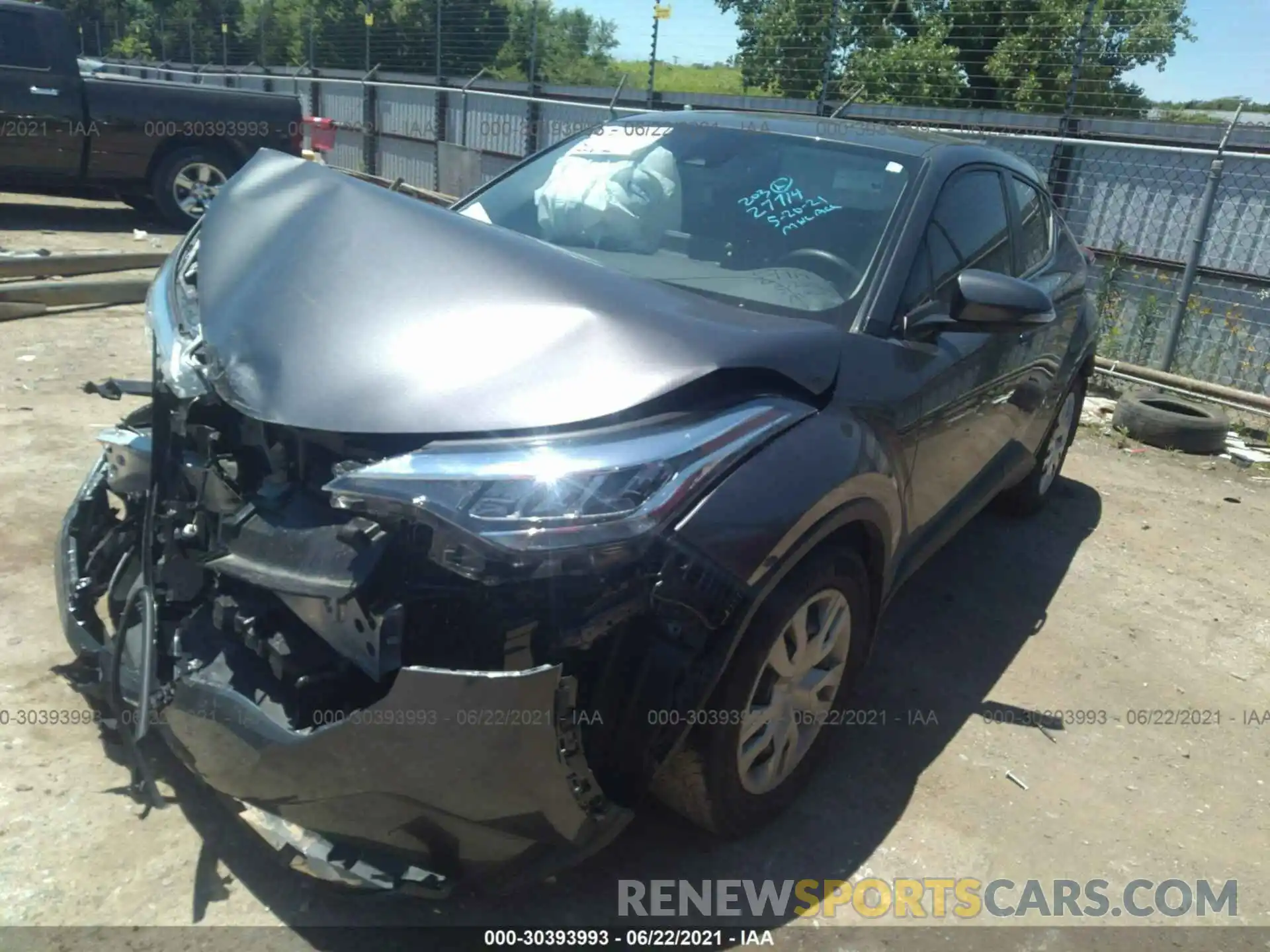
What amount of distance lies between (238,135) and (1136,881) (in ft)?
35.1

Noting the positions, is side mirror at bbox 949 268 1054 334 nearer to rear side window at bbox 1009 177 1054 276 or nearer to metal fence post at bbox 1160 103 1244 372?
rear side window at bbox 1009 177 1054 276

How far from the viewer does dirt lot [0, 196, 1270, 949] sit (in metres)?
2.42

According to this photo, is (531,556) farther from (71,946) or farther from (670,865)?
(71,946)

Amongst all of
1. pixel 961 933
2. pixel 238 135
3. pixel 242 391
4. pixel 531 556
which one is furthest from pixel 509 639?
pixel 238 135

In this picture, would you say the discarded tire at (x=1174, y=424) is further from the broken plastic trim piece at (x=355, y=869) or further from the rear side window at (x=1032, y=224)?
the broken plastic trim piece at (x=355, y=869)

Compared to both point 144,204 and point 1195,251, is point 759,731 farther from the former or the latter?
point 144,204

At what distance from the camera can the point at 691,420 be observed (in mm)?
2184

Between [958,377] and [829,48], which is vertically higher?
[829,48]

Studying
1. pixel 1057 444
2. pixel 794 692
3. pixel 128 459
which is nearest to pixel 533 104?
pixel 1057 444

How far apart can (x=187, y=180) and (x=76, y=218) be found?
1723 mm

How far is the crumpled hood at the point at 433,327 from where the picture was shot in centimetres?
212

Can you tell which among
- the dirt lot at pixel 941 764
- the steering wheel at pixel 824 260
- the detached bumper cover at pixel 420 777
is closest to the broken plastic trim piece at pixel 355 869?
the detached bumper cover at pixel 420 777

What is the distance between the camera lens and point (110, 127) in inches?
396

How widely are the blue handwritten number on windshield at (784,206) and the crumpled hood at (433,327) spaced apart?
0.63 metres
